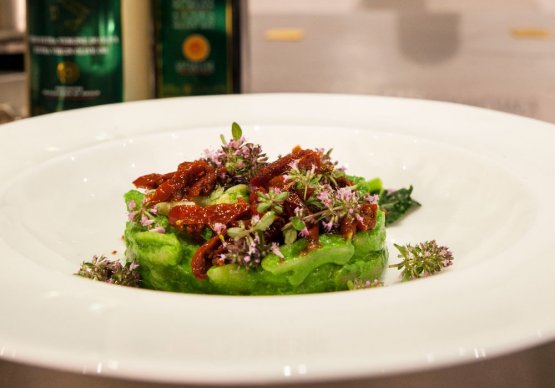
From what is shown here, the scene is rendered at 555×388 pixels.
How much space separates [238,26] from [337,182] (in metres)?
0.80

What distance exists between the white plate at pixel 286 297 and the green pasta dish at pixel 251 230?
145 millimetres

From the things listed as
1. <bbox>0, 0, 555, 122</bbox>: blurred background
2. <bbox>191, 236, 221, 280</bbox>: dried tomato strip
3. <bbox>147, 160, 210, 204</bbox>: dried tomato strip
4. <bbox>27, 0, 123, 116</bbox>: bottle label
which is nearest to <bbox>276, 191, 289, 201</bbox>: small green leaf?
<bbox>191, 236, 221, 280</bbox>: dried tomato strip

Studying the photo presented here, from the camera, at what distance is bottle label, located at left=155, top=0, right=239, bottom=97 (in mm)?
1729

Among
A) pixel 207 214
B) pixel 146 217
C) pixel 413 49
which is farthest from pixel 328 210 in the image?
pixel 413 49

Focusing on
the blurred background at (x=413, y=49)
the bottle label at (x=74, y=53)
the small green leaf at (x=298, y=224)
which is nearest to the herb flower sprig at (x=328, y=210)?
the small green leaf at (x=298, y=224)

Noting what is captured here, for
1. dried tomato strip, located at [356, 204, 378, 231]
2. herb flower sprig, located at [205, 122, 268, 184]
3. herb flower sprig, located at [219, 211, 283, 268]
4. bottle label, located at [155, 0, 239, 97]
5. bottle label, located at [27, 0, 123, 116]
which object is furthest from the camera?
bottle label, located at [155, 0, 239, 97]

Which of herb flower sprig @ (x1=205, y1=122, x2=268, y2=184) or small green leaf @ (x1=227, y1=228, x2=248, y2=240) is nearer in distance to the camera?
small green leaf @ (x1=227, y1=228, x2=248, y2=240)

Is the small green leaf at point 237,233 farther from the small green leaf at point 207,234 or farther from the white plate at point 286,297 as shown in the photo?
the white plate at point 286,297

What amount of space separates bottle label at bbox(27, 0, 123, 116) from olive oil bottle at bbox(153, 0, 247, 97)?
211 mm

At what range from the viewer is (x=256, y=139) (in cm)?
151

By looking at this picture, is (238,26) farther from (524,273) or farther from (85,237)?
(524,273)

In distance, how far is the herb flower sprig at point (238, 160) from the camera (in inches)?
45.2

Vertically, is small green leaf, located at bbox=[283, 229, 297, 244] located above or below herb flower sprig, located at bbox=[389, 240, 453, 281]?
above

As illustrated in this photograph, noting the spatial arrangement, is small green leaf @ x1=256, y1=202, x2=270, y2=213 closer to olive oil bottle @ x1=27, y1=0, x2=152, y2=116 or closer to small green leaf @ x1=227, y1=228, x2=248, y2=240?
small green leaf @ x1=227, y1=228, x2=248, y2=240
